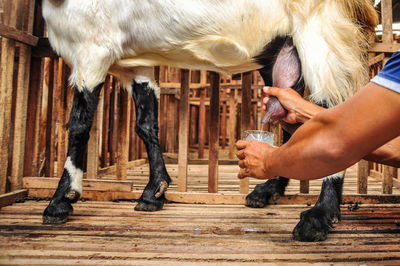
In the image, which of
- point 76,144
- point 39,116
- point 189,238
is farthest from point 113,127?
point 189,238

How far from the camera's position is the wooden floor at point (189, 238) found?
3.92ft

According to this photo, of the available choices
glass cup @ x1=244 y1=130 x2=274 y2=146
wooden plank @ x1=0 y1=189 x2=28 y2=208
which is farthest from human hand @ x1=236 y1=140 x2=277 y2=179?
wooden plank @ x1=0 y1=189 x2=28 y2=208

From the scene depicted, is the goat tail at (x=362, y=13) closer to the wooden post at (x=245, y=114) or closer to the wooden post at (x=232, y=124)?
the wooden post at (x=245, y=114)

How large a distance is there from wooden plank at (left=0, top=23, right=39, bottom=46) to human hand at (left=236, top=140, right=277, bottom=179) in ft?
5.88

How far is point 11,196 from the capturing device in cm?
201

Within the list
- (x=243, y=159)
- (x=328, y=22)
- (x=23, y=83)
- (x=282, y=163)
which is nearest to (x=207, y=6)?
(x=328, y=22)

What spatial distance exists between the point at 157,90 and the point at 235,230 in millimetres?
1147

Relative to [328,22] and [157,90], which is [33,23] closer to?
[157,90]

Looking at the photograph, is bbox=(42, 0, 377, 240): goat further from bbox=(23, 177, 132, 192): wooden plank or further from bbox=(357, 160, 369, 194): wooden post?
bbox=(357, 160, 369, 194): wooden post

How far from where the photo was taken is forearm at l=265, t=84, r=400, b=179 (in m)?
0.61

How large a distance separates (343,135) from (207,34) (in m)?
1.24

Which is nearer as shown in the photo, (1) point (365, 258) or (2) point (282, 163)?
(2) point (282, 163)

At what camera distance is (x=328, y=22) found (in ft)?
5.28

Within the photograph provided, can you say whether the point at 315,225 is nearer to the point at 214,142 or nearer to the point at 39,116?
the point at 214,142
